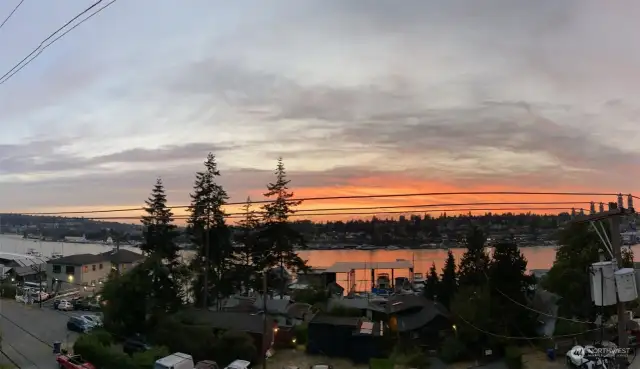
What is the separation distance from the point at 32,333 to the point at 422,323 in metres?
16.0

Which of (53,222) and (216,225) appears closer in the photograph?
(53,222)

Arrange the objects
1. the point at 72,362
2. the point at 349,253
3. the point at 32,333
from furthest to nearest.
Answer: the point at 349,253, the point at 32,333, the point at 72,362

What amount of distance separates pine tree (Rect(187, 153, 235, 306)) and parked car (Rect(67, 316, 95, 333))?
20.7 ft

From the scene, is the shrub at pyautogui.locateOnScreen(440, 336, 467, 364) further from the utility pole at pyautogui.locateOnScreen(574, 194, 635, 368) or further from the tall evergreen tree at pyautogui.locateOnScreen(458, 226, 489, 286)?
the utility pole at pyautogui.locateOnScreen(574, 194, 635, 368)

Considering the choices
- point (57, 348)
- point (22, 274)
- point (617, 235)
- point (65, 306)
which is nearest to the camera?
point (617, 235)

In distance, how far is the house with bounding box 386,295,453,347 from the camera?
68.7ft

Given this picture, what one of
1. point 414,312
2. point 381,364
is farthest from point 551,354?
point 414,312

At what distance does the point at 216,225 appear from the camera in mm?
27500

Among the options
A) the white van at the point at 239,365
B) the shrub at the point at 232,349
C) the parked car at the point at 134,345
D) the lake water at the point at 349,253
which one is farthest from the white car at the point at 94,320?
the lake water at the point at 349,253

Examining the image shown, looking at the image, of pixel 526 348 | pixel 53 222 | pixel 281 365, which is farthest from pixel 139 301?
pixel 526 348

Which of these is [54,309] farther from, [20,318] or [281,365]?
[281,365]

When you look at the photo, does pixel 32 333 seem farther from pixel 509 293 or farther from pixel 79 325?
pixel 509 293

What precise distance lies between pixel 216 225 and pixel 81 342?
11.8m

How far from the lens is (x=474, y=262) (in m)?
26.2
